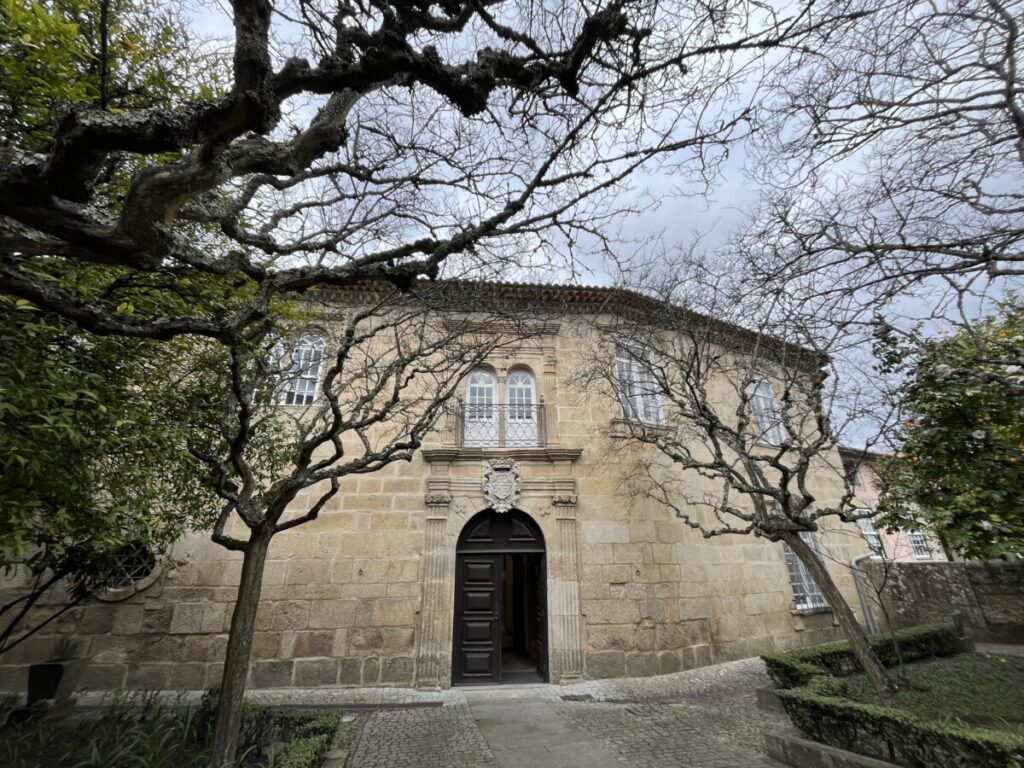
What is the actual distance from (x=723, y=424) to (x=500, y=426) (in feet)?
13.6

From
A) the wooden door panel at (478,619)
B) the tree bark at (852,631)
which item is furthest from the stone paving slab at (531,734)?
the tree bark at (852,631)

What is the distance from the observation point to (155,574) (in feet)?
23.7

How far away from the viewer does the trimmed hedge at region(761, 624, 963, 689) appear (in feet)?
18.4

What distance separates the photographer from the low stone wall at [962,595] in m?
9.51

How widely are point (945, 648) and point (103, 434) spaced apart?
44.9 feet

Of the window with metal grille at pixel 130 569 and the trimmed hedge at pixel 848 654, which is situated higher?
the window with metal grille at pixel 130 569

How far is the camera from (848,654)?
273 inches

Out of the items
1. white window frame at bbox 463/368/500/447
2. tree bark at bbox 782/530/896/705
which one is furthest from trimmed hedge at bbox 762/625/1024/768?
white window frame at bbox 463/368/500/447

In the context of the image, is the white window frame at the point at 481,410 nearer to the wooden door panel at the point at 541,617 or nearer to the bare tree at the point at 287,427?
the bare tree at the point at 287,427

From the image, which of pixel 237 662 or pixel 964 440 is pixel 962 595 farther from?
pixel 237 662

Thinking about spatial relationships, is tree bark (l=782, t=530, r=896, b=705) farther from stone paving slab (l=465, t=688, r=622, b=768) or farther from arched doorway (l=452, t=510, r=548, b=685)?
arched doorway (l=452, t=510, r=548, b=685)

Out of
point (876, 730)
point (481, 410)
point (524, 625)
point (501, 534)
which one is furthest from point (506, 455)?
point (876, 730)

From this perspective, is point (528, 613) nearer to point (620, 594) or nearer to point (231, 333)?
point (620, 594)

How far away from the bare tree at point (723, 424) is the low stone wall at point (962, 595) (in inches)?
89.5
